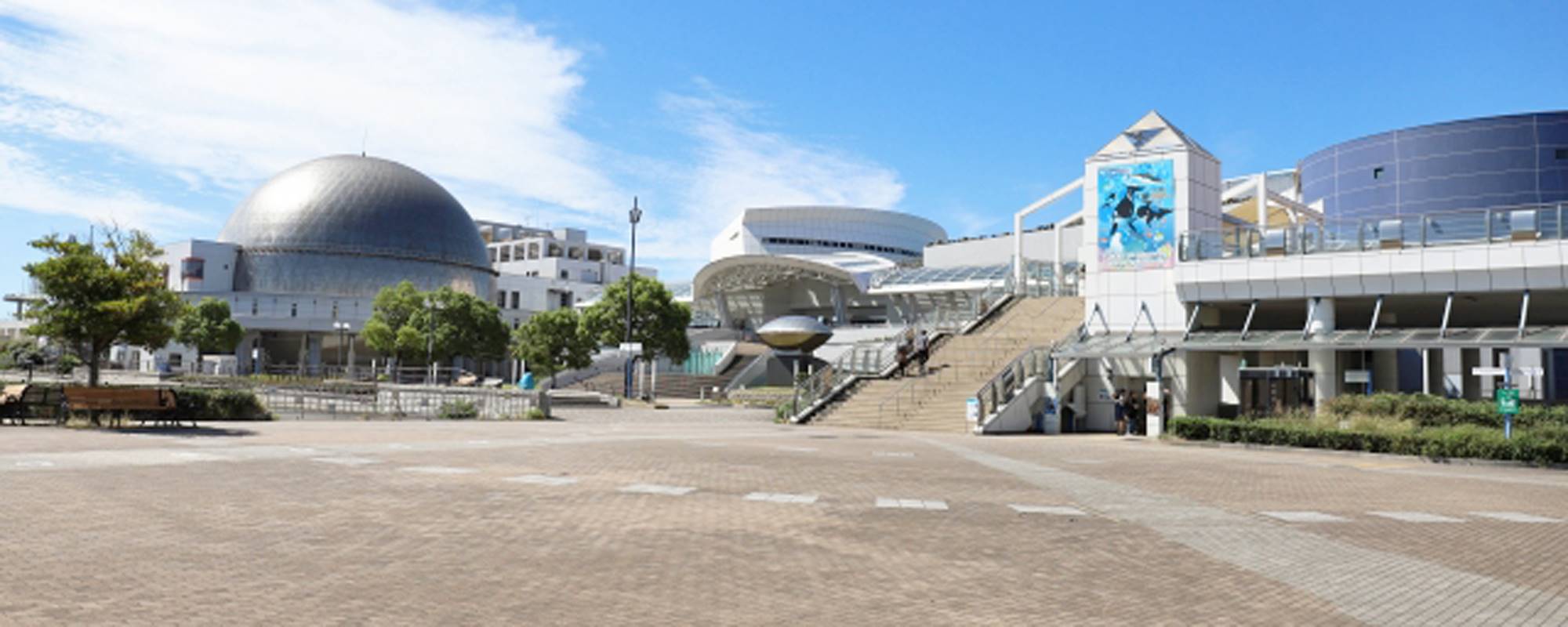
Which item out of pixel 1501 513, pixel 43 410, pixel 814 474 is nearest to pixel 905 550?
pixel 814 474

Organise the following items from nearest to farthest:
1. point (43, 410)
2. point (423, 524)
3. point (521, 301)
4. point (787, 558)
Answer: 1. point (787, 558)
2. point (423, 524)
3. point (43, 410)
4. point (521, 301)

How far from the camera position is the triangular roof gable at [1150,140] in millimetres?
33312

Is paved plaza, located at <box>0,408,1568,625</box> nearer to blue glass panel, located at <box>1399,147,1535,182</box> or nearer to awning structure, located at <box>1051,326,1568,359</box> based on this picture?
awning structure, located at <box>1051,326,1568,359</box>

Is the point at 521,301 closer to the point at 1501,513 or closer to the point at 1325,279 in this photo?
the point at 1325,279

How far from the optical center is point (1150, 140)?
3384 centimetres

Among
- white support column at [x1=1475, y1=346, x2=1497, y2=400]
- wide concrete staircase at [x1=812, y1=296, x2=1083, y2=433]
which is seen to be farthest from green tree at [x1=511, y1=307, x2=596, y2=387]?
white support column at [x1=1475, y1=346, x2=1497, y2=400]

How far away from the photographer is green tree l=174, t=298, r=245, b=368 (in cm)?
7500

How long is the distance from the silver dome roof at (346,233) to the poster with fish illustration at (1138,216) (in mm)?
79468

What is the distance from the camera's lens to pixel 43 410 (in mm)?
21953

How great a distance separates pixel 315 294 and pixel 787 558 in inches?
3838

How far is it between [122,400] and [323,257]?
8200 cm

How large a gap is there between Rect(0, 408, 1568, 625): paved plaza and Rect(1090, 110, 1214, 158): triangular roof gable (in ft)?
59.2

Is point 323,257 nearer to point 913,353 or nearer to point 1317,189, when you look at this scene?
point 913,353

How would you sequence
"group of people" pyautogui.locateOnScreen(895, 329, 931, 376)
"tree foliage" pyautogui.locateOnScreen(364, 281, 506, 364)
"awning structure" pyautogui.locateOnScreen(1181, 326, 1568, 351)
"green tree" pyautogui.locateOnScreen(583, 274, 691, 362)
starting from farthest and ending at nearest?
"tree foliage" pyautogui.locateOnScreen(364, 281, 506, 364) < "green tree" pyautogui.locateOnScreen(583, 274, 691, 362) < "group of people" pyautogui.locateOnScreen(895, 329, 931, 376) < "awning structure" pyautogui.locateOnScreen(1181, 326, 1568, 351)
